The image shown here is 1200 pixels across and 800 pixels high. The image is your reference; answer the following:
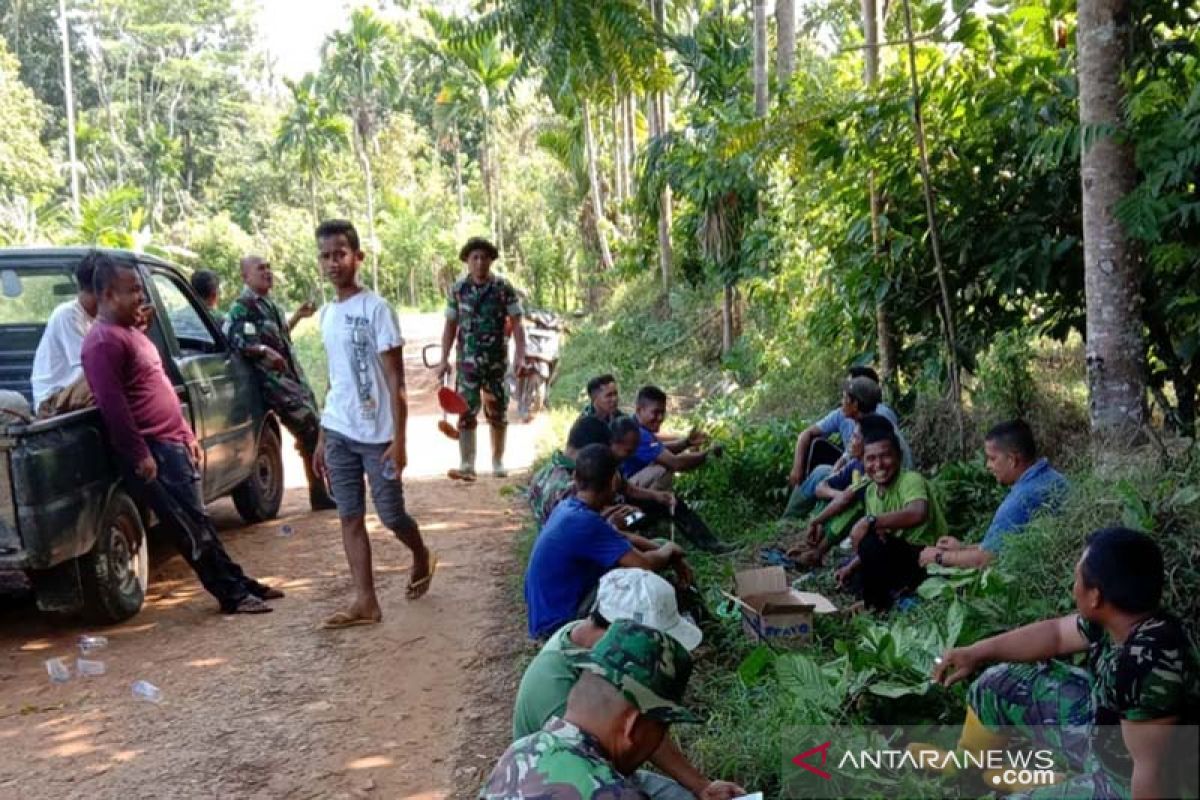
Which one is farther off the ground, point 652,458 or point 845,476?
point 652,458

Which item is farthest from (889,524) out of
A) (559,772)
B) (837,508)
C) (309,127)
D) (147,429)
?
(309,127)

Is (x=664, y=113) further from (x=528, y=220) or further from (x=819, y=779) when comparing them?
(x=528, y=220)

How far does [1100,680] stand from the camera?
2.55m

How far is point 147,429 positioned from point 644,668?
3630 millimetres

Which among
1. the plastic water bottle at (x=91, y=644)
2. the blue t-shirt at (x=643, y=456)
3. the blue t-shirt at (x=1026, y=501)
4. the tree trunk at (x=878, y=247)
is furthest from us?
the tree trunk at (x=878, y=247)

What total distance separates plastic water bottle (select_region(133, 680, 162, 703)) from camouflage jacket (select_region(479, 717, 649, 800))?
2627 millimetres

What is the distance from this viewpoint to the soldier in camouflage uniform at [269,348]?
22.7 ft

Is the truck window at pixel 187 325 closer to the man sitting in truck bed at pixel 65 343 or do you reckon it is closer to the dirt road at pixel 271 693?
the man sitting in truck bed at pixel 65 343

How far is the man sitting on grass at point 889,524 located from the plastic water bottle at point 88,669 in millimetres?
3623

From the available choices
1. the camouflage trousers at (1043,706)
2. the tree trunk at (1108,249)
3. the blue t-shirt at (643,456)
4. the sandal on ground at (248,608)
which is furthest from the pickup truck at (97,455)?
the tree trunk at (1108,249)

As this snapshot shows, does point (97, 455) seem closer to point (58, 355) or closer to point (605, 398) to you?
point (58, 355)

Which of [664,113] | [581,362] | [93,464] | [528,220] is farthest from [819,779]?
[528,220]

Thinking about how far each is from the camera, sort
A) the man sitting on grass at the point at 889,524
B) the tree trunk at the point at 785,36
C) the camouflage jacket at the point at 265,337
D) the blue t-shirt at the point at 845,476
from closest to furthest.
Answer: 1. the man sitting on grass at the point at 889,524
2. the blue t-shirt at the point at 845,476
3. the camouflage jacket at the point at 265,337
4. the tree trunk at the point at 785,36
